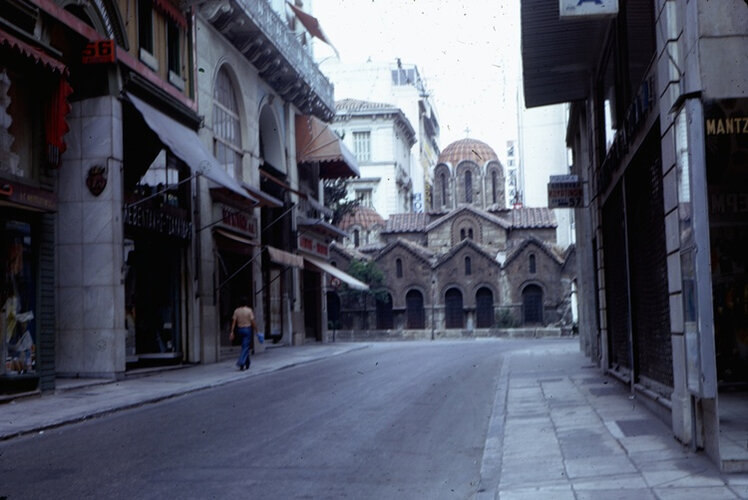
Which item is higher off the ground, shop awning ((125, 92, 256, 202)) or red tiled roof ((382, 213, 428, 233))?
red tiled roof ((382, 213, 428, 233))

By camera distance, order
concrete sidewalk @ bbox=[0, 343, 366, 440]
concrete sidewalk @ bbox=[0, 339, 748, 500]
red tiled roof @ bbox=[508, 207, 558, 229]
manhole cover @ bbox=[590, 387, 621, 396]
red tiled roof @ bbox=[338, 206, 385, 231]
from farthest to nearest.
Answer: red tiled roof @ bbox=[338, 206, 385, 231]
red tiled roof @ bbox=[508, 207, 558, 229]
manhole cover @ bbox=[590, 387, 621, 396]
concrete sidewalk @ bbox=[0, 343, 366, 440]
concrete sidewalk @ bbox=[0, 339, 748, 500]

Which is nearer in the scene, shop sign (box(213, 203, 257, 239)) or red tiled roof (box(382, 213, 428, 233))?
shop sign (box(213, 203, 257, 239))

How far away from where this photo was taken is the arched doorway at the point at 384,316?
6850cm

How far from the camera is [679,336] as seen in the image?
28.4ft

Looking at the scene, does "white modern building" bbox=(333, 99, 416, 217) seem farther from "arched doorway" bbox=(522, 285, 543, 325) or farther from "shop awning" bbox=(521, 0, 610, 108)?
"shop awning" bbox=(521, 0, 610, 108)

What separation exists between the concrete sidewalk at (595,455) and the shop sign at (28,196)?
8071mm

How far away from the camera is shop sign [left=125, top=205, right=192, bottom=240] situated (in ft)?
65.7

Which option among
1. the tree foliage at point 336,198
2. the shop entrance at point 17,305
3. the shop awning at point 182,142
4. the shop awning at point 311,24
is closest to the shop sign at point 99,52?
the shop awning at point 182,142

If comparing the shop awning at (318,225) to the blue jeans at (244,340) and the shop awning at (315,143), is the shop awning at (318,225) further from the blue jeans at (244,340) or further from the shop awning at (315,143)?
the blue jeans at (244,340)

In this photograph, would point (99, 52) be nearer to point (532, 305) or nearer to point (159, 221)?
point (159, 221)

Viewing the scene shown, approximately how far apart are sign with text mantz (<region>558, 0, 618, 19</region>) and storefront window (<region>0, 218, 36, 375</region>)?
365 inches

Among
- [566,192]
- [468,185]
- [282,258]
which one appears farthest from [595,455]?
[468,185]

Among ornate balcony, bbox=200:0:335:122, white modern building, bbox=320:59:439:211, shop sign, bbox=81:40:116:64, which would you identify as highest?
white modern building, bbox=320:59:439:211

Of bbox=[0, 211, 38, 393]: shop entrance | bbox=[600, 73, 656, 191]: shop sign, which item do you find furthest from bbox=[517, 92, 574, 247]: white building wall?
bbox=[0, 211, 38, 393]: shop entrance
